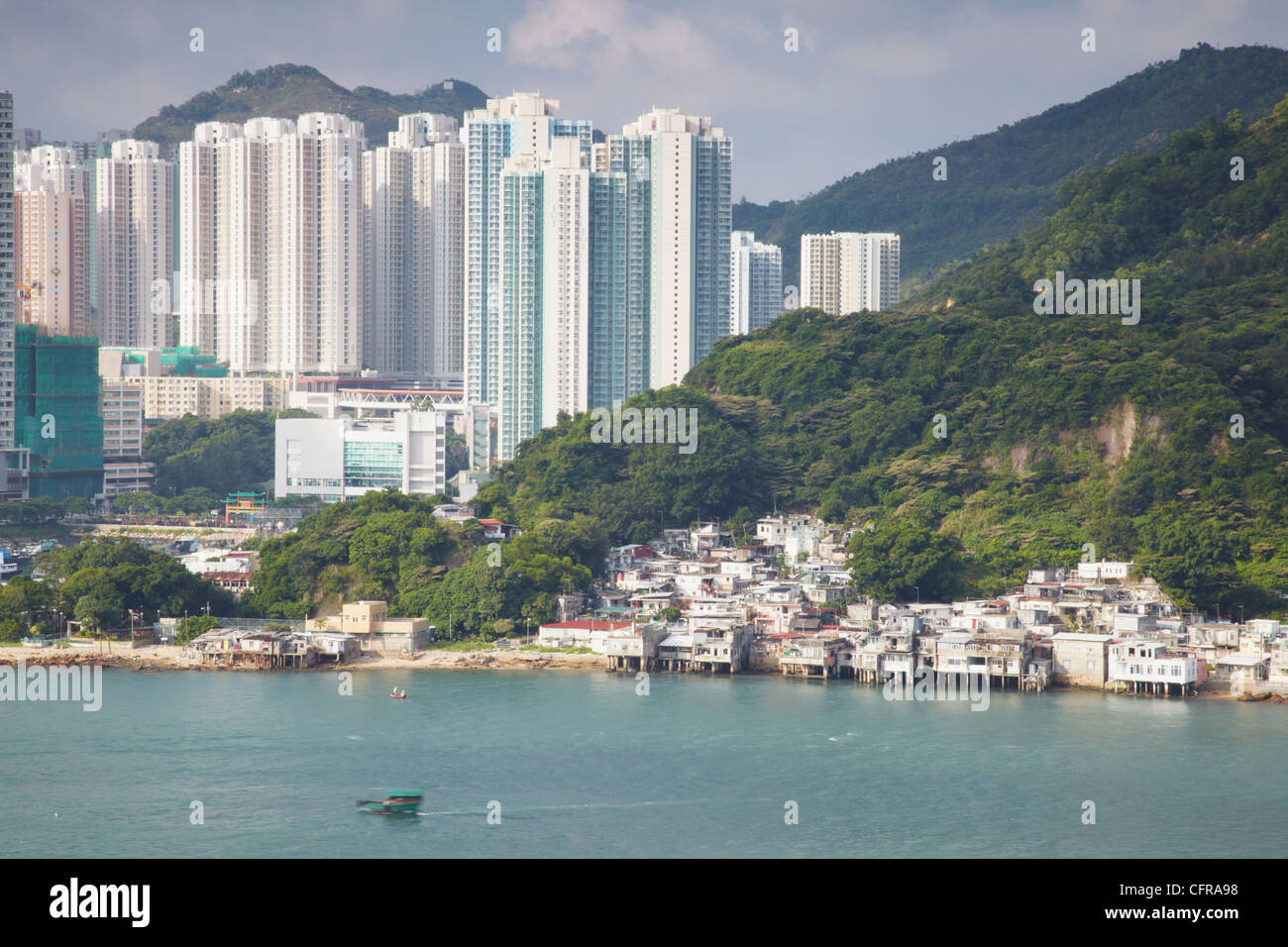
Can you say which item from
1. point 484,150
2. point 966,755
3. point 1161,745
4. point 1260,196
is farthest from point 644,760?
point 484,150

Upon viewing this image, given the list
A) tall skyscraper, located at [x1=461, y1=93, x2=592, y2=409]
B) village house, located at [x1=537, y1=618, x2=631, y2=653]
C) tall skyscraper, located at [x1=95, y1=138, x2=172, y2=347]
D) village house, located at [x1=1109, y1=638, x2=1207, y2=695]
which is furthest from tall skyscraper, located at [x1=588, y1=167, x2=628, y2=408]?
tall skyscraper, located at [x1=95, y1=138, x2=172, y2=347]

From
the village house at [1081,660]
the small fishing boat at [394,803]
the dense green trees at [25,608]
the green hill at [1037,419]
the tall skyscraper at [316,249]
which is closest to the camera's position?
the small fishing boat at [394,803]

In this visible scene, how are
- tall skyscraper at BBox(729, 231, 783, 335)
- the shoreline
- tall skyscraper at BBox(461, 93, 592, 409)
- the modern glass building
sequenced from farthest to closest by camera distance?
tall skyscraper at BBox(729, 231, 783, 335)
tall skyscraper at BBox(461, 93, 592, 409)
the modern glass building
the shoreline

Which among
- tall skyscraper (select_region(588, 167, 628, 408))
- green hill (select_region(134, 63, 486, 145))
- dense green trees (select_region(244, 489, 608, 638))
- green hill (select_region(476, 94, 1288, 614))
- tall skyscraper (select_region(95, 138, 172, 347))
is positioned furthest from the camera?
green hill (select_region(134, 63, 486, 145))

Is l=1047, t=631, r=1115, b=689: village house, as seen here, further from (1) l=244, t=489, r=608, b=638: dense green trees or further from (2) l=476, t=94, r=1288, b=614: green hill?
(1) l=244, t=489, r=608, b=638: dense green trees

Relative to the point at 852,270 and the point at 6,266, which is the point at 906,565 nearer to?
the point at 6,266

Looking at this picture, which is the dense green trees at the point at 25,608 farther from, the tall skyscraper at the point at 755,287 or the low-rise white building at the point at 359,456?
the tall skyscraper at the point at 755,287

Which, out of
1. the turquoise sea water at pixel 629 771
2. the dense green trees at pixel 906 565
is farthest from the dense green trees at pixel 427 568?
the dense green trees at pixel 906 565
